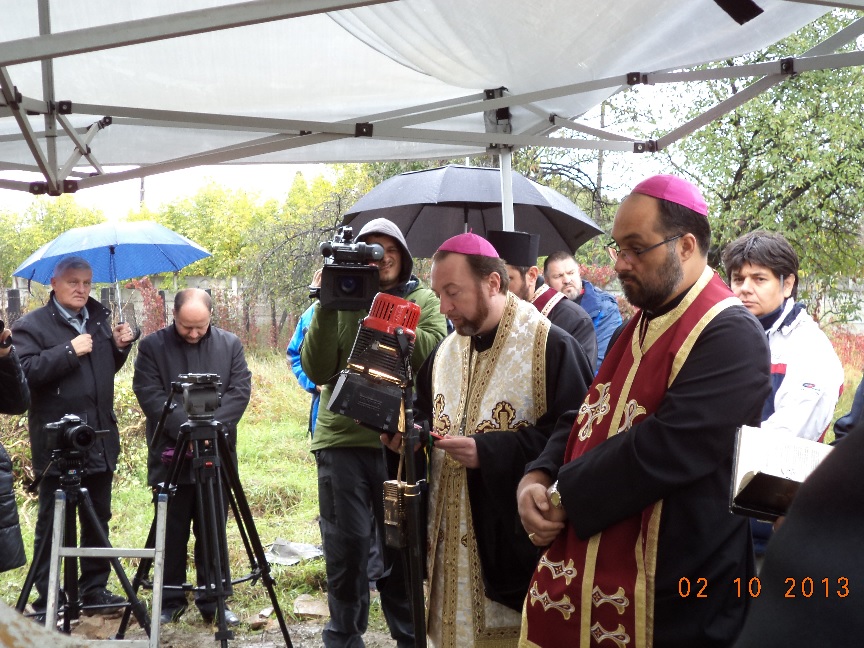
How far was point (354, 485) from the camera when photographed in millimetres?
4078

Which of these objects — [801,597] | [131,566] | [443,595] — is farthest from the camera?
[131,566]

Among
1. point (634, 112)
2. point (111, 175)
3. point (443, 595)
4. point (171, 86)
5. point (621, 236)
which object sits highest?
point (634, 112)

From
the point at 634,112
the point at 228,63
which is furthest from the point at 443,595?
the point at 634,112

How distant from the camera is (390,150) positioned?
17.2 feet

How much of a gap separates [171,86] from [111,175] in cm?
52

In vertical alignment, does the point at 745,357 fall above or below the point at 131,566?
above

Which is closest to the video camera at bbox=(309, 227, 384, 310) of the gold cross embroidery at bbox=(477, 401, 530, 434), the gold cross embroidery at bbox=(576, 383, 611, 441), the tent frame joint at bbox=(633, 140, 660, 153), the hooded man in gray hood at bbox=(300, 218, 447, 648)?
the gold cross embroidery at bbox=(477, 401, 530, 434)

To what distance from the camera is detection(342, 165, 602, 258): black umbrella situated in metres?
5.76

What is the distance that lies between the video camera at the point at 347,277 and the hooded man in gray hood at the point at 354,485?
72cm

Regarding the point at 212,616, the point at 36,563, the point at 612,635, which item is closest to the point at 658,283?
the point at 612,635

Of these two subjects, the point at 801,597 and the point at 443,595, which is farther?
the point at 443,595

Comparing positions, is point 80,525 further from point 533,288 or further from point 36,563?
point 533,288

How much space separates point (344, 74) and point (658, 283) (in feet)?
8.00

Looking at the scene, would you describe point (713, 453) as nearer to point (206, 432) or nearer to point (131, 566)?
point (206, 432)
